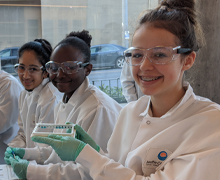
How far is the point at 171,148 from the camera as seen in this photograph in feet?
Result: 3.78

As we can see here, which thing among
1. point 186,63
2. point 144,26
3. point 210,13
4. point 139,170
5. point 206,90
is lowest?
point 139,170

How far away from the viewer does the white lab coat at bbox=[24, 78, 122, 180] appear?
5.01 ft

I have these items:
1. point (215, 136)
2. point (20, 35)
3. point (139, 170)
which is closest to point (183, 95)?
point (215, 136)

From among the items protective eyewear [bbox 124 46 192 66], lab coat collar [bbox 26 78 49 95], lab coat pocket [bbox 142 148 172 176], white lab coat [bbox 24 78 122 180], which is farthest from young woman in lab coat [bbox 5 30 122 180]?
protective eyewear [bbox 124 46 192 66]

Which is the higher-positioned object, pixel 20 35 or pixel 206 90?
pixel 20 35

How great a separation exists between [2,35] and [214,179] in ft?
11.7

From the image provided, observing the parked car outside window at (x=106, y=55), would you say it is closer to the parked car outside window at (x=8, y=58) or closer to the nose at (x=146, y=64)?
the parked car outside window at (x=8, y=58)

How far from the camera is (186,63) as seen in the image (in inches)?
48.3

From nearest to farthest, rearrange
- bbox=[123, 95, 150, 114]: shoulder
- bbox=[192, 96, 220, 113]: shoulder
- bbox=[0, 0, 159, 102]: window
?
bbox=[192, 96, 220, 113]: shoulder
bbox=[123, 95, 150, 114]: shoulder
bbox=[0, 0, 159, 102]: window

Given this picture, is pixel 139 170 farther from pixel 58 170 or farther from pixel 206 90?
pixel 206 90

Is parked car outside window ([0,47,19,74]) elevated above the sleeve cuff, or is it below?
above

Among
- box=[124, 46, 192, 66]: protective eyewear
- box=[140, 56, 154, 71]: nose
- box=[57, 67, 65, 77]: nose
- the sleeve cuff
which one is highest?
box=[124, 46, 192, 66]: protective eyewear

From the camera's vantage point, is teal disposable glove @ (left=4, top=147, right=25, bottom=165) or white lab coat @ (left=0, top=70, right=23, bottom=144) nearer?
teal disposable glove @ (left=4, top=147, right=25, bottom=165)

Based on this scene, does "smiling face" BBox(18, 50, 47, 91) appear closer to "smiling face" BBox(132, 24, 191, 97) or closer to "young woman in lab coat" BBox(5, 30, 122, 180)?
"young woman in lab coat" BBox(5, 30, 122, 180)
